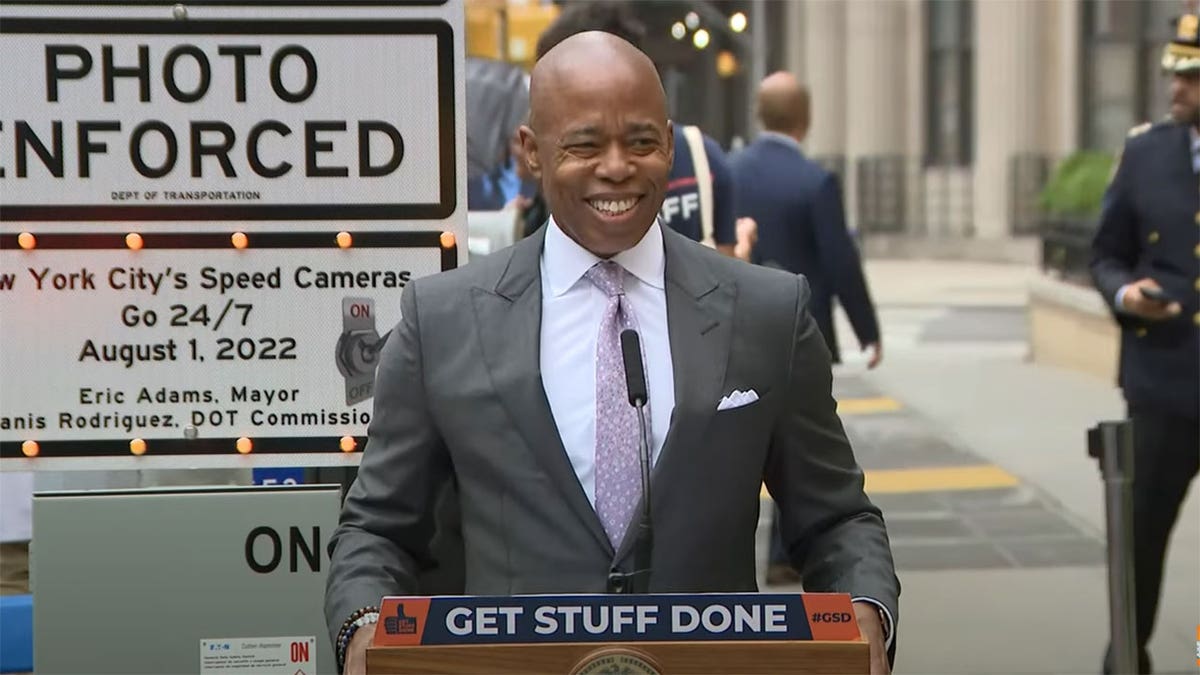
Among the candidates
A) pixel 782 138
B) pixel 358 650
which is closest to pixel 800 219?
pixel 782 138

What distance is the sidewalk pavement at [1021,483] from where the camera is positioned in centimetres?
775

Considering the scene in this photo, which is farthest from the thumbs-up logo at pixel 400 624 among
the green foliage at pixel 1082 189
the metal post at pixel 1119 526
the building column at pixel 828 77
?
the building column at pixel 828 77

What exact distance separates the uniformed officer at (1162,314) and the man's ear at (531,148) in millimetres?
4128

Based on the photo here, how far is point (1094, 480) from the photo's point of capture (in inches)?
463

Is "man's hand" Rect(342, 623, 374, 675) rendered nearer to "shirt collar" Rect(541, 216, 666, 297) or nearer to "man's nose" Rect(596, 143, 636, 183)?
"shirt collar" Rect(541, 216, 666, 297)

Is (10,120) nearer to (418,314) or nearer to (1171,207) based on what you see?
(418,314)

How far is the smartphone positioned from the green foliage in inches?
489

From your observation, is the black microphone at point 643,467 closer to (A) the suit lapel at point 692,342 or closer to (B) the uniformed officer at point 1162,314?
(A) the suit lapel at point 692,342

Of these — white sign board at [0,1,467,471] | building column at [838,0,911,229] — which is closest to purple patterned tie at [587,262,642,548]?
white sign board at [0,1,467,471]

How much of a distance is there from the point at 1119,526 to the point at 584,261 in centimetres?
352

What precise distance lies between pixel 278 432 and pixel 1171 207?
395 cm

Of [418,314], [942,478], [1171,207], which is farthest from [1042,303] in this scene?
[418,314]

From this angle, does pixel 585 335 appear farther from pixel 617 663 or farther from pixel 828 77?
pixel 828 77

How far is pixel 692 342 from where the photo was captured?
10.00 feet
